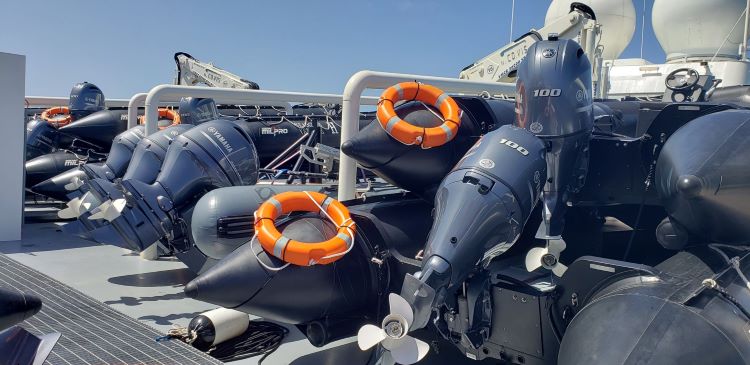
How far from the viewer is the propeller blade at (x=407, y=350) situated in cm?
230

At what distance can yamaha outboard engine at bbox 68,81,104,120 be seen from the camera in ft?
33.6

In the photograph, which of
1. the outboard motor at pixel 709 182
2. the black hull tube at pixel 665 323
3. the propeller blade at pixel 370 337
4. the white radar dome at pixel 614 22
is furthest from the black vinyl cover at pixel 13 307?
the white radar dome at pixel 614 22

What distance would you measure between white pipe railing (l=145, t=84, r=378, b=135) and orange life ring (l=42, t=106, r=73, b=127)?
17.4 ft

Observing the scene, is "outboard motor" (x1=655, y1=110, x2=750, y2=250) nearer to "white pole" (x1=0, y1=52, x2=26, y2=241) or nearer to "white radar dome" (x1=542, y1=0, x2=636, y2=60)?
"white pole" (x1=0, y1=52, x2=26, y2=241)

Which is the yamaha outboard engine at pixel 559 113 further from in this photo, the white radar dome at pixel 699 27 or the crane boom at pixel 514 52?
the white radar dome at pixel 699 27

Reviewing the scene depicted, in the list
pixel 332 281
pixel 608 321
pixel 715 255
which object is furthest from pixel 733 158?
pixel 332 281

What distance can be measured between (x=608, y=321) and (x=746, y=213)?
0.70 metres

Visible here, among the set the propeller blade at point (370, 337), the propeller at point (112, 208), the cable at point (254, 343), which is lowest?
the cable at point (254, 343)

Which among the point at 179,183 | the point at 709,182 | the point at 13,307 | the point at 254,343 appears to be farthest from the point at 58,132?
the point at 709,182

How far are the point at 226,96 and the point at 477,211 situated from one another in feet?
13.7

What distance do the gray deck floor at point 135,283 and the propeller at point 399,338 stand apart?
3.61ft

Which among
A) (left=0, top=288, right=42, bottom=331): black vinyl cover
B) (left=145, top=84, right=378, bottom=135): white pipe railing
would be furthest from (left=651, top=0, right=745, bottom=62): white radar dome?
(left=0, top=288, right=42, bottom=331): black vinyl cover

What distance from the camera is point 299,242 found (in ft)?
9.54

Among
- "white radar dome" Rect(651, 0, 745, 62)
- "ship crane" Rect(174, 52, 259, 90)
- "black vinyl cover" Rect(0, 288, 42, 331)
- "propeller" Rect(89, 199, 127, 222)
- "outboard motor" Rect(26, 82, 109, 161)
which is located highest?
"white radar dome" Rect(651, 0, 745, 62)
